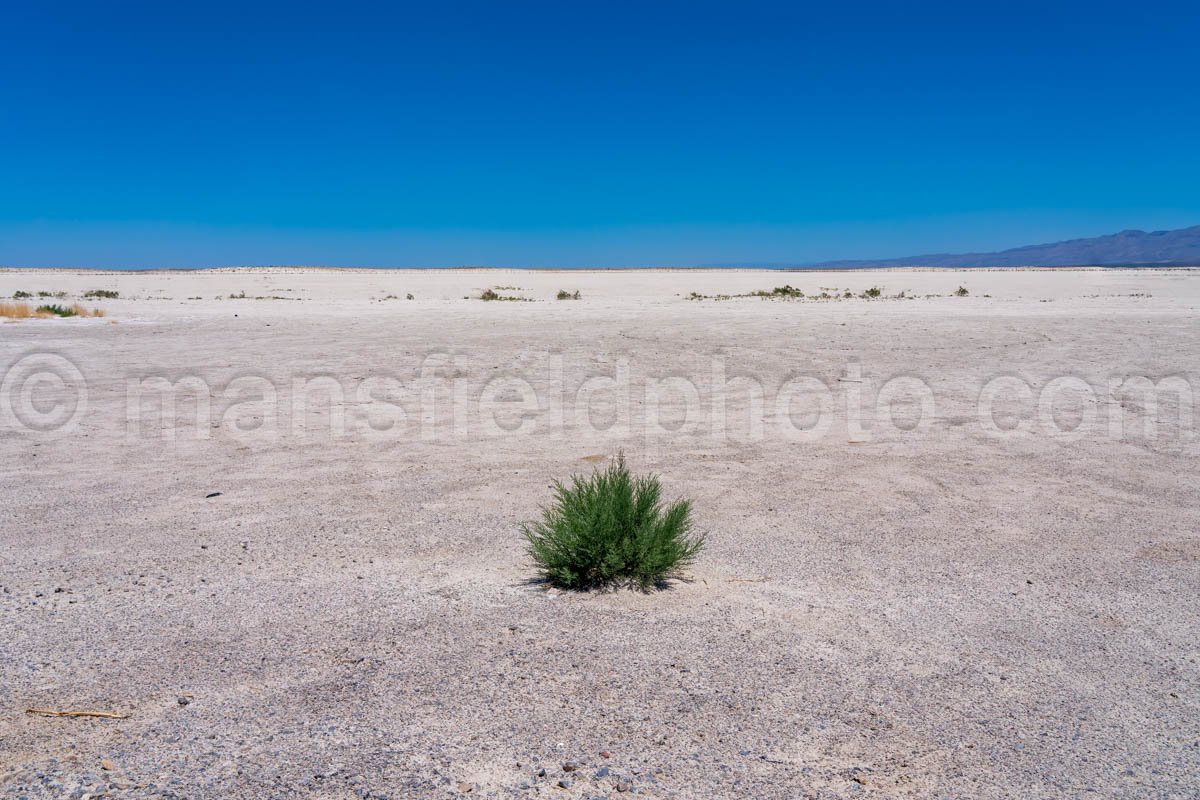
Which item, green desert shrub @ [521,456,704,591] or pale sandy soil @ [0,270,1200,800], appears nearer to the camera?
pale sandy soil @ [0,270,1200,800]

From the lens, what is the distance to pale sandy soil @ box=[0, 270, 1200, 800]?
9.01 feet

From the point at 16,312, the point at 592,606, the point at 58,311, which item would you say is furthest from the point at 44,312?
the point at 592,606

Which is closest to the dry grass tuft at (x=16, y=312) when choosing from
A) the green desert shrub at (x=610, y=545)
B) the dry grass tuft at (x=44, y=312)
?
the dry grass tuft at (x=44, y=312)

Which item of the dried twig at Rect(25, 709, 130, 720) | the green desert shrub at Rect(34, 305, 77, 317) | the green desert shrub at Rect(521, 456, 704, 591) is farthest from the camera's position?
the green desert shrub at Rect(34, 305, 77, 317)

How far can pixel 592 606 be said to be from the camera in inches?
158

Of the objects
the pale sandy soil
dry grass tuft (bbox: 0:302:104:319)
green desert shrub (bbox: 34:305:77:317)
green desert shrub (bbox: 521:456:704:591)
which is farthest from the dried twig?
green desert shrub (bbox: 34:305:77:317)

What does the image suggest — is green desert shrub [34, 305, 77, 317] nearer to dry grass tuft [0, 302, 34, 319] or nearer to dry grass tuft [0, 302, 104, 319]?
dry grass tuft [0, 302, 104, 319]

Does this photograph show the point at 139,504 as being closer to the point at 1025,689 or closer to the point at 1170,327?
the point at 1025,689

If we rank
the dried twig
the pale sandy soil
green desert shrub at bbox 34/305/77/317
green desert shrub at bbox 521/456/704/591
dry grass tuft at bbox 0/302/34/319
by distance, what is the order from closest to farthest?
the pale sandy soil, the dried twig, green desert shrub at bbox 521/456/704/591, dry grass tuft at bbox 0/302/34/319, green desert shrub at bbox 34/305/77/317

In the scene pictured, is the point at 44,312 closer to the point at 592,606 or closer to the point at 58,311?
the point at 58,311

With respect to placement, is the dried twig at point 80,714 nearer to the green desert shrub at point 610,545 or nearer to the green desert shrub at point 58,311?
the green desert shrub at point 610,545

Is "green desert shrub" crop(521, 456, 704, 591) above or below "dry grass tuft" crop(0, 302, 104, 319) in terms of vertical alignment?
below

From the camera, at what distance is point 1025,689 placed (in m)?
3.25

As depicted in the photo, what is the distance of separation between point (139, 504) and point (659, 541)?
368 centimetres
